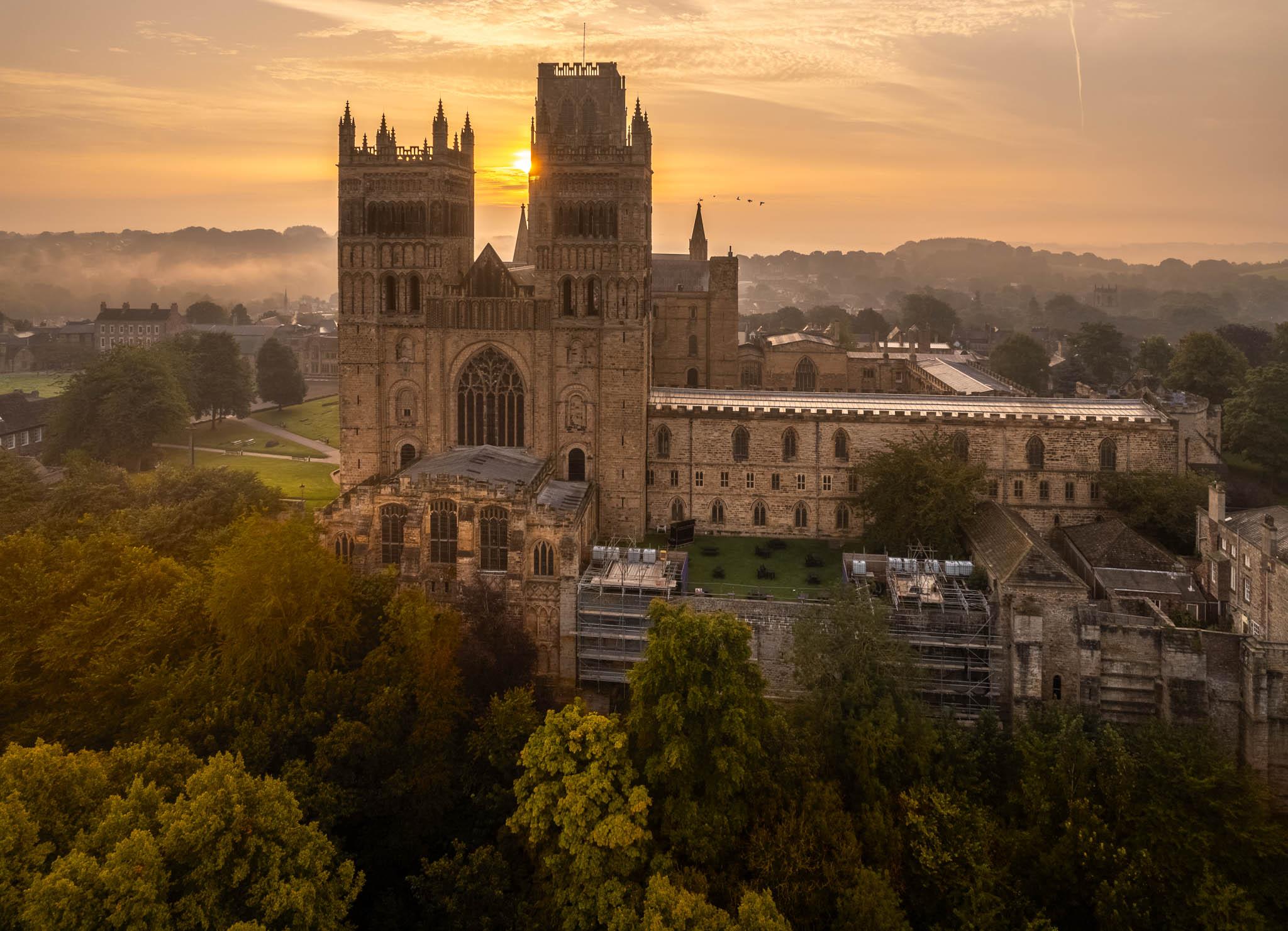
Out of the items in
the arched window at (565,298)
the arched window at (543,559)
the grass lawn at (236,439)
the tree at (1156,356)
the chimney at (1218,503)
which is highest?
the arched window at (565,298)

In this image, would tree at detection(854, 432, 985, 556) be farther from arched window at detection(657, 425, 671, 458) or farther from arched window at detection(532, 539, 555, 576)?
arched window at detection(532, 539, 555, 576)

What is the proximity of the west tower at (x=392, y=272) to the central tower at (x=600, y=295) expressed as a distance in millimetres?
5731

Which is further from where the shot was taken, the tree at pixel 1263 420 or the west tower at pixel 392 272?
the tree at pixel 1263 420

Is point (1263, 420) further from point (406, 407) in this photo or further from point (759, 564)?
point (406, 407)

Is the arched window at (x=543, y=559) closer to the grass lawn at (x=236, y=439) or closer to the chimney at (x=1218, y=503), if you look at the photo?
the chimney at (x=1218, y=503)

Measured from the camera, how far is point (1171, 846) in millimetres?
36719

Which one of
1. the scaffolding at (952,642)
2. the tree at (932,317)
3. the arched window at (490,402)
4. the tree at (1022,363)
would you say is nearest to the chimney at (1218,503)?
the scaffolding at (952,642)

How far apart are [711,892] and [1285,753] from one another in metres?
27.5

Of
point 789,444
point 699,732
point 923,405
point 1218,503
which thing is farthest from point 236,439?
point 1218,503

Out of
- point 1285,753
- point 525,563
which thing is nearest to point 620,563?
point 525,563

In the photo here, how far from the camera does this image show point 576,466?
6400cm

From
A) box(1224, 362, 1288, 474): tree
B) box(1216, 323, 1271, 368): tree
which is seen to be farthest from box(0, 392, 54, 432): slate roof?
box(1216, 323, 1271, 368): tree

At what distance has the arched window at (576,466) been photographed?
6378 centimetres

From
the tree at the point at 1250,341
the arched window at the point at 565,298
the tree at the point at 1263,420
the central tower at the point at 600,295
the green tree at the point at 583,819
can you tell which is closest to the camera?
the green tree at the point at 583,819
